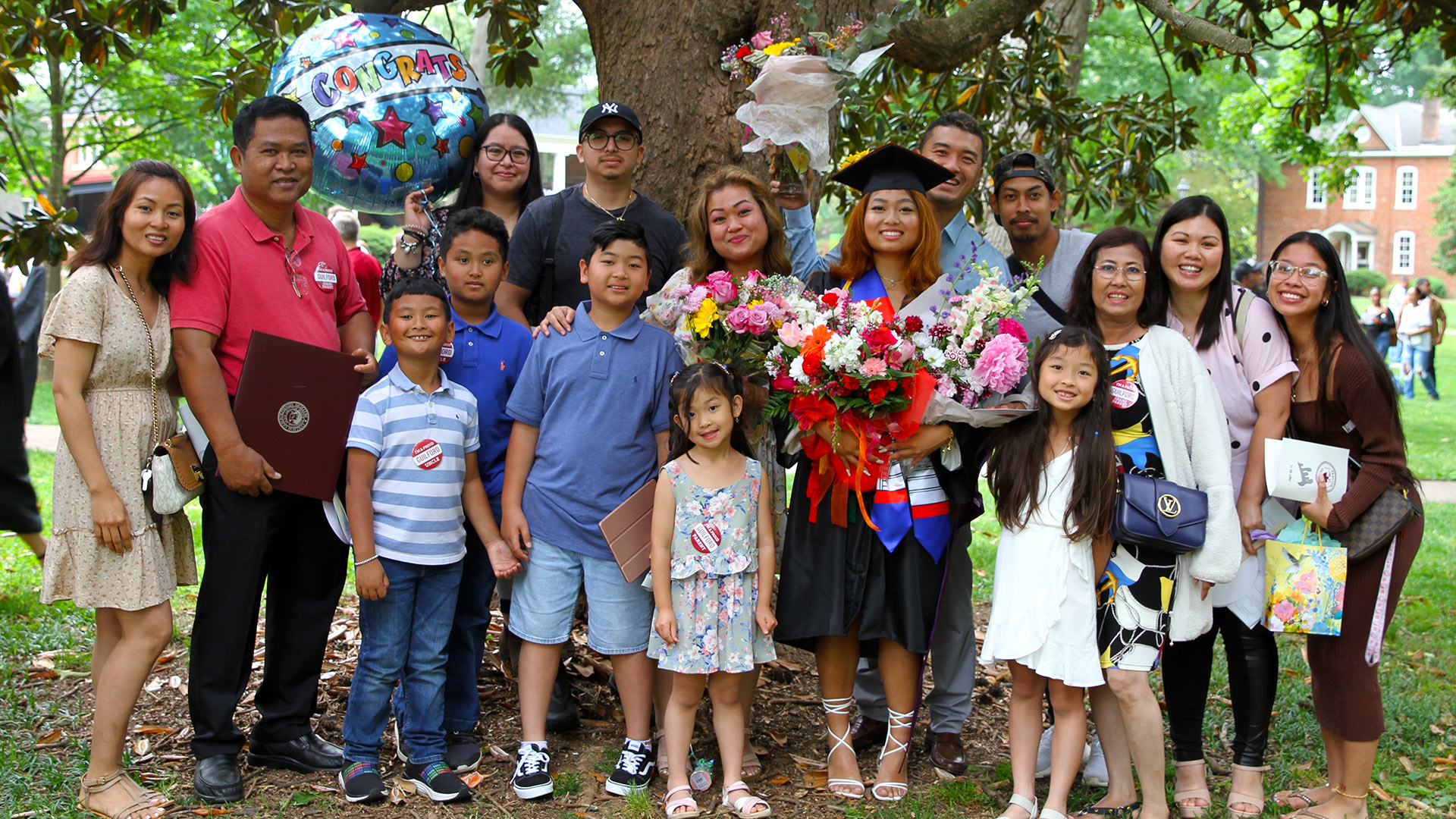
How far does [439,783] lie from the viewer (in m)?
3.70

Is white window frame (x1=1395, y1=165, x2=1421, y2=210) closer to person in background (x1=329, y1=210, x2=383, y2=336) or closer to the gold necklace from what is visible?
the gold necklace

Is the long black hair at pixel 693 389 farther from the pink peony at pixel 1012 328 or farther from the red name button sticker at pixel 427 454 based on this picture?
the pink peony at pixel 1012 328

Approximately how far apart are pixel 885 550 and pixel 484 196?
2243 mm

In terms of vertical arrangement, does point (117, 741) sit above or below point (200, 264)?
below

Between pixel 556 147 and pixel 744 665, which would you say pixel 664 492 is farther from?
pixel 556 147

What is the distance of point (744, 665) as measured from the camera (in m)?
3.64

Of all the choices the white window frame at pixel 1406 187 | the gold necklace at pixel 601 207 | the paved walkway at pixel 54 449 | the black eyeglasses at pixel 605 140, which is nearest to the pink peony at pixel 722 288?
the gold necklace at pixel 601 207

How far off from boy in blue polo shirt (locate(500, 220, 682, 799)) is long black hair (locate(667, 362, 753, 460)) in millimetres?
162

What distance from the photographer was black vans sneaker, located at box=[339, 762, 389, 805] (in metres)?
3.67

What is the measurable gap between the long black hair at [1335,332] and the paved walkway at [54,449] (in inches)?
262

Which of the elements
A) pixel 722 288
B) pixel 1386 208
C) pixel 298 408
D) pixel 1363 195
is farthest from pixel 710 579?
pixel 1363 195

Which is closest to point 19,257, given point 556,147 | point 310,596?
point 310,596

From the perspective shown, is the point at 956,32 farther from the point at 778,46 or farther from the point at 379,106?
the point at 379,106

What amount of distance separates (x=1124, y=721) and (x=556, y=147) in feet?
104
